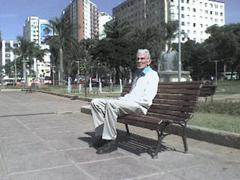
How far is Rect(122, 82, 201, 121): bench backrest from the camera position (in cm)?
606

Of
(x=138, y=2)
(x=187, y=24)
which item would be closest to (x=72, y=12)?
(x=138, y=2)

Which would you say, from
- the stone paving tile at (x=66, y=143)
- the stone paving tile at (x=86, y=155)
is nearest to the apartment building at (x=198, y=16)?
the stone paving tile at (x=66, y=143)

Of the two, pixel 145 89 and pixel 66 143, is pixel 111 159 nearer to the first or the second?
pixel 145 89

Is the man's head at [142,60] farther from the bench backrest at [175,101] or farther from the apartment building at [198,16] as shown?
the apartment building at [198,16]

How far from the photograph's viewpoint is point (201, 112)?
11.2 m

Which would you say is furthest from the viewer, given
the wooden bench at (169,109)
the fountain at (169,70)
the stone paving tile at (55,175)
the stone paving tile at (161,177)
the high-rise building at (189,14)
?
the high-rise building at (189,14)

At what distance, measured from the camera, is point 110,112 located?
21.0 feet

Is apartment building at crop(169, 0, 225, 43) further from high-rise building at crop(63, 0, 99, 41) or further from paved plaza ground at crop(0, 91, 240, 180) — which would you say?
paved plaza ground at crop(0, 91, 240, 180)

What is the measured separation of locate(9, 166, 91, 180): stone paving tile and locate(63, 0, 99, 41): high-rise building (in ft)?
361

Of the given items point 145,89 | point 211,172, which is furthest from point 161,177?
point 145,89

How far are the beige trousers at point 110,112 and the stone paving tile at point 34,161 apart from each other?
29.4 inches

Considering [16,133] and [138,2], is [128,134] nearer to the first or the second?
[16,133]

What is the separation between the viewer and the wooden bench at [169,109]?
19.7 feet

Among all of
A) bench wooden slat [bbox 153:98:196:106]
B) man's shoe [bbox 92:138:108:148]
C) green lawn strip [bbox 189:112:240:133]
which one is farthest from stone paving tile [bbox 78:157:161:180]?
green lawn strip [bbox 189:112:240:133]
